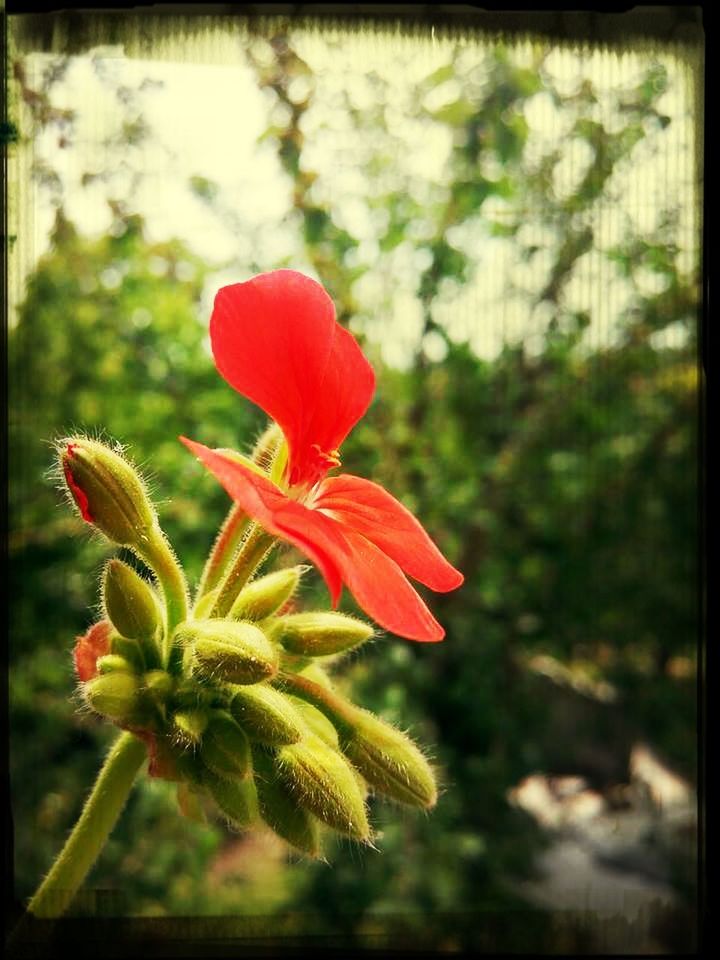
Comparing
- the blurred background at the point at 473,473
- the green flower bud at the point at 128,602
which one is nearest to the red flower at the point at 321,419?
the green flower bud at the point at 128,602

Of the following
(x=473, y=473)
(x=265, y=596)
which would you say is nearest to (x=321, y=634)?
(x=265, y=596)

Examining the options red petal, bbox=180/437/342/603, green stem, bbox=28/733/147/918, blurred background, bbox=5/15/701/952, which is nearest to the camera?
red petal, bbox=180/437/342/603

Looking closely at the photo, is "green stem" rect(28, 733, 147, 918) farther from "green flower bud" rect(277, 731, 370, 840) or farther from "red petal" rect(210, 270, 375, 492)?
"red petal" rect(210, 270, 375, 492)

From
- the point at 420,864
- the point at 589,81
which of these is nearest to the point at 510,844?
the point at 420,864

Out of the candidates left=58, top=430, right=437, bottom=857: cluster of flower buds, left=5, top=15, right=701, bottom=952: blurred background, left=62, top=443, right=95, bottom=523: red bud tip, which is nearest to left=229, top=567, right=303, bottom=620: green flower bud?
Result: left=58, top=430, right=437, bottom=857: cluster of flower buds

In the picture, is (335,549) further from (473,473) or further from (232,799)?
(473,473)

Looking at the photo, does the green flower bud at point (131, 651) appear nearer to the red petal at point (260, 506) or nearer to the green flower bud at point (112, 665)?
the green flower bud at point (112, 665)
